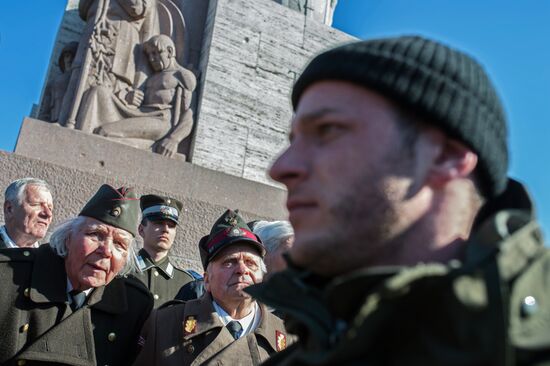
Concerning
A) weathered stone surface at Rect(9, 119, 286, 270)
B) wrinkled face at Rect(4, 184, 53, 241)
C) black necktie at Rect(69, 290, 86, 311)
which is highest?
weathered stone surface at Rect(9, 119, 286, 270)

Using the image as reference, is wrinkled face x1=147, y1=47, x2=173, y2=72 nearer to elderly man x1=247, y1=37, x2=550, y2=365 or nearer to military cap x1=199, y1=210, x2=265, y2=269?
military cap x1=199, y1=210, x2=265, y2=269

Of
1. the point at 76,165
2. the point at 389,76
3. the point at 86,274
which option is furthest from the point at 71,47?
the point at 389,76

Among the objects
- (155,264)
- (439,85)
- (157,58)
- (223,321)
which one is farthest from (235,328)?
(157,58)

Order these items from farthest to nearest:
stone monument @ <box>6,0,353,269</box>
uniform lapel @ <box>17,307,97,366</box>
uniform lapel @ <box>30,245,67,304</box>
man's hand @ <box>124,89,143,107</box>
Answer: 1. man's hand @ <box>124,89,143,107</box>
2. stone monument @ <box>6,0,353,269</box>
3. uniform lapel @ <box>30,245,67,304</box>
4. uniform lapel @ <box>17,307,97,366</box>

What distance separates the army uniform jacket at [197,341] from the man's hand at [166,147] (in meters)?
3.49

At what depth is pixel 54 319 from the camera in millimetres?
2570

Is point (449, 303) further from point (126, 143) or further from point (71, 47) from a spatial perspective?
point (71, 47)

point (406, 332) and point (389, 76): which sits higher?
point (389, 76)

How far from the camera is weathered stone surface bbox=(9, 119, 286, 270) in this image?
5.09 meters

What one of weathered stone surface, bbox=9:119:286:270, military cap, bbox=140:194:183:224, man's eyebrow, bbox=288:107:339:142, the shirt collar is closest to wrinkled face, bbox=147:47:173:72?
weathered stone surface, bbox=9:119:286:270

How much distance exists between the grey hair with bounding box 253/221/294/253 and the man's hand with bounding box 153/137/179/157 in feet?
7.87

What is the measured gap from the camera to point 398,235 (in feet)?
3.60

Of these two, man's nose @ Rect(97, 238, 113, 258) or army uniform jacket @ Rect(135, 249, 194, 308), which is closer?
man's nose @ Rect(97, 238, 113, 258)

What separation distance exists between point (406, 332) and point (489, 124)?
0.48 m
